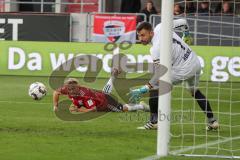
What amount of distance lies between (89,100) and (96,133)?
3.27 m

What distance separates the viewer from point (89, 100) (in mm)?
17141

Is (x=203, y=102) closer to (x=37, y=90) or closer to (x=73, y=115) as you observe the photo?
(x=73, y=115)

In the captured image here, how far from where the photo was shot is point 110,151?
11.8 metres

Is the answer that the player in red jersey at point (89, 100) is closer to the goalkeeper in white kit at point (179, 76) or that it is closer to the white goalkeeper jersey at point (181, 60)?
the goalkeeper in white kit at point (179, 76)

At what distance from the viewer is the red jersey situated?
16969 millimetres

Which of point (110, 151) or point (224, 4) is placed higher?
point (224, 4)

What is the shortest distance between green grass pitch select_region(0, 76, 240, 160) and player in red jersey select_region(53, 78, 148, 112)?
240mm

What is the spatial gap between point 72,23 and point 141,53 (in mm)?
3691

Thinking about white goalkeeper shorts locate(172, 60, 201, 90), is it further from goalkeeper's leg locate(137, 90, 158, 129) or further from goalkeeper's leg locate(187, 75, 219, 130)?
goalkeeper's leg locate(137, 90, 158, 129)

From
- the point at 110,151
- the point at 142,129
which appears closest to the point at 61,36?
the point at 142,129

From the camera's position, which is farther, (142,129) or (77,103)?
(77,103)

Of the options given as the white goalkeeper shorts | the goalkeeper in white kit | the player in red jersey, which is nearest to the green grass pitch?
the player in red jersey

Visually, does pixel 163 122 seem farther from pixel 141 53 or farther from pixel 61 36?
pixel 61 36

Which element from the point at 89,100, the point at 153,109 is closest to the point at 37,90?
the point at 89,100
